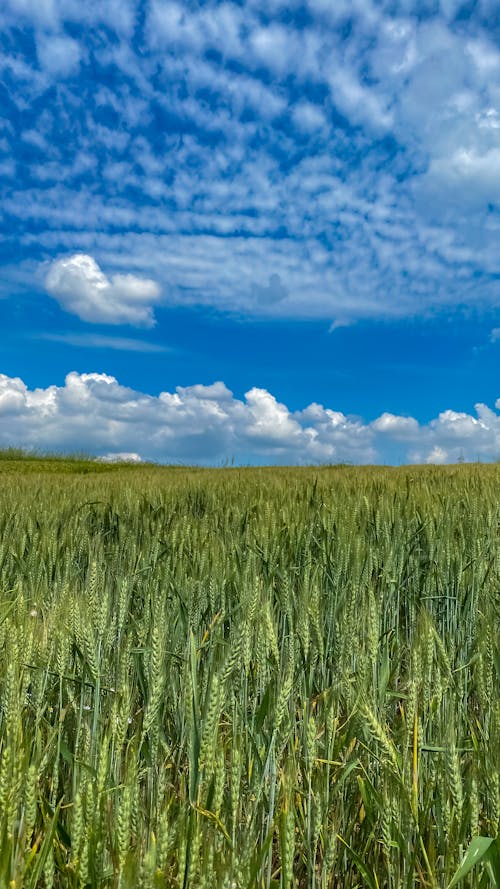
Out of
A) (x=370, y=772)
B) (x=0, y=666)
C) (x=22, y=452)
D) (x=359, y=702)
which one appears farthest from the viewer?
(x=22, y=452)

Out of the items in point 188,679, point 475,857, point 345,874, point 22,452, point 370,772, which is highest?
point 22,452

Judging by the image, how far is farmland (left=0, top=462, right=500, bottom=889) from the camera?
908 mm

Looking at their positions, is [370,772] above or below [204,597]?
below

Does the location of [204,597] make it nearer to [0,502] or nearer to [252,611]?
[252,611]

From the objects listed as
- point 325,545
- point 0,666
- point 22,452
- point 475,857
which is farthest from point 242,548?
point 22,452

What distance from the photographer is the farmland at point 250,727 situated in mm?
908

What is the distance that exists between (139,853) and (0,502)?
Result: 369 centimetres

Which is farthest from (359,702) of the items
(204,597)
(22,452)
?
(22,452)

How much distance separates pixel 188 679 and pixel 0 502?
3.49 m

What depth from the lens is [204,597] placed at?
6.66 ft

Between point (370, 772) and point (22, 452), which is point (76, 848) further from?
point (22, 452)

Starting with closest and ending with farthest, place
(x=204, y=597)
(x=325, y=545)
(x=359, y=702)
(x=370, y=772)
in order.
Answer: (x=359, y=702) → (x=370, y=772) → (x=204, y=597) → (x=325, y=545)

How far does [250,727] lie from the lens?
52.6 inches

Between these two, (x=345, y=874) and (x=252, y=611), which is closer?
(x=345, y=874)
